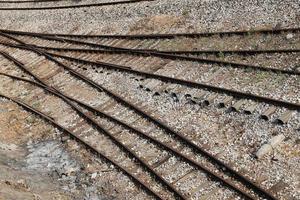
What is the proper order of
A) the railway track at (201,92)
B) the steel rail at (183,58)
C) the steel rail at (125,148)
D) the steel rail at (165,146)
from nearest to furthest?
the steel rail at (165,146) < the steel rail at (125,148) < the railway track at (201,92) < the steel rail at (183,58)

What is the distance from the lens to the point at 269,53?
18641 millimetres

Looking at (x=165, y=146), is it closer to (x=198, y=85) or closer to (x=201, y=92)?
(x=201, y=92)

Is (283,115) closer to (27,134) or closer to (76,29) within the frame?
(27,134)

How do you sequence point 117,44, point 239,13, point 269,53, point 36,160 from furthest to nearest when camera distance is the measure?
point 117,44 → point 239,13 → point 269,53 → point 36,160

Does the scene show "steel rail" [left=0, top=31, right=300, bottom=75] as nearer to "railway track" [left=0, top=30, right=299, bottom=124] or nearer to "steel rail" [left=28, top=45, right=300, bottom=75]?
"steel rail" [left=28, top=45, right=300, bottom=75]

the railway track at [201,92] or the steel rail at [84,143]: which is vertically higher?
the railway track at [201,92]

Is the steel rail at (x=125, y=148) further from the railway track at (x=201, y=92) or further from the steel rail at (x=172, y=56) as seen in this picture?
the steel rail at (x=172, y=56)

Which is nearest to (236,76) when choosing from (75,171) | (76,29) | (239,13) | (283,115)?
(283,115)

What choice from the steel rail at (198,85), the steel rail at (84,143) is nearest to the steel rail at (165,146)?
the steel rail at (84,143)

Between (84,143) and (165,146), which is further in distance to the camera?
(84,143)

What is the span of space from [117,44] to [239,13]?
546 centimetres

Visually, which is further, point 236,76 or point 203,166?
point 236,76

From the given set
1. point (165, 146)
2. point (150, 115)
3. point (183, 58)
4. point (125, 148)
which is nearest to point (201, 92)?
point (150, 115)

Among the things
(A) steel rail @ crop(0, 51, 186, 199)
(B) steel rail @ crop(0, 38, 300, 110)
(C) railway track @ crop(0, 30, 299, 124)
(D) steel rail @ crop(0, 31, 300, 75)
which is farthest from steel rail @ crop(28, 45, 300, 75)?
(A) steel rail @ crop(0, 51, 186, 199)
